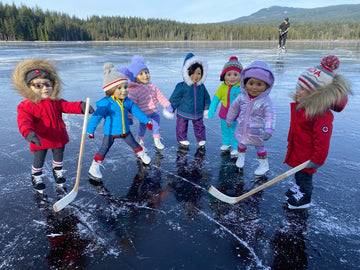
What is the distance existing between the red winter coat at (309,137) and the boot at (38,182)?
2802 mm

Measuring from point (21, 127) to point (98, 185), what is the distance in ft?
3.43

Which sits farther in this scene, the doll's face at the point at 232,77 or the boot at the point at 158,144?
the boot at the point at 158,144

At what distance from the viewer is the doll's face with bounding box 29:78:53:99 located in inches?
99.0

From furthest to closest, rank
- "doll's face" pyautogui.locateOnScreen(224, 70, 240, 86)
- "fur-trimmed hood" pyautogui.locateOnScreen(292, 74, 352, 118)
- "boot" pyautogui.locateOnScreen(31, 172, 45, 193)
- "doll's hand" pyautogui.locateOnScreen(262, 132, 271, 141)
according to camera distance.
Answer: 1. "doll's face" pyautogui.locateOnScreen(224, 70, 240, 86)
2. "doll's hand" pyautogui.locateOnScreen(262, 132, 271, 141)
3. "boot" pyautogui.locateOnScreen(31, 172, 45, 193)
4. "fur-trimmed hood" pyautogui.locateOnScreen(292, 74, 352, 118)

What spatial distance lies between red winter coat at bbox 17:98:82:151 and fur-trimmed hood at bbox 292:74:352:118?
2.55m

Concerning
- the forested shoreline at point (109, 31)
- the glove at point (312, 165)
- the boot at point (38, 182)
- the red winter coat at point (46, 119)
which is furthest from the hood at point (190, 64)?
the forested shoreline at point (109, 31)

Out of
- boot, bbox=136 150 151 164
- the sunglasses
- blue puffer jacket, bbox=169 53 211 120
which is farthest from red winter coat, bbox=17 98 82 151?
blue puffer jacket, bbox=169 53 211 120

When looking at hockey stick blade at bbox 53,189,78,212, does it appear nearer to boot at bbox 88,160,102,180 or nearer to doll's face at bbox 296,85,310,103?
boot at bbox 88,160,102,180

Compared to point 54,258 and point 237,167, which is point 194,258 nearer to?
point 54,258

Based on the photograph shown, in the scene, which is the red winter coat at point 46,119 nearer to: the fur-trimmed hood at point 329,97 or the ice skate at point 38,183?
the ice skate at point 38,183

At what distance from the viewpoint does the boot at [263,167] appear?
3062 mm

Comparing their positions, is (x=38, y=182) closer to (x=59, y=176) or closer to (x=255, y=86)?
(x=59, y=176)

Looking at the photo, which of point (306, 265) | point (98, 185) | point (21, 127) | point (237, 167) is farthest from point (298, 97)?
point (21, 127)

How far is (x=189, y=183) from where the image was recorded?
2893mm
